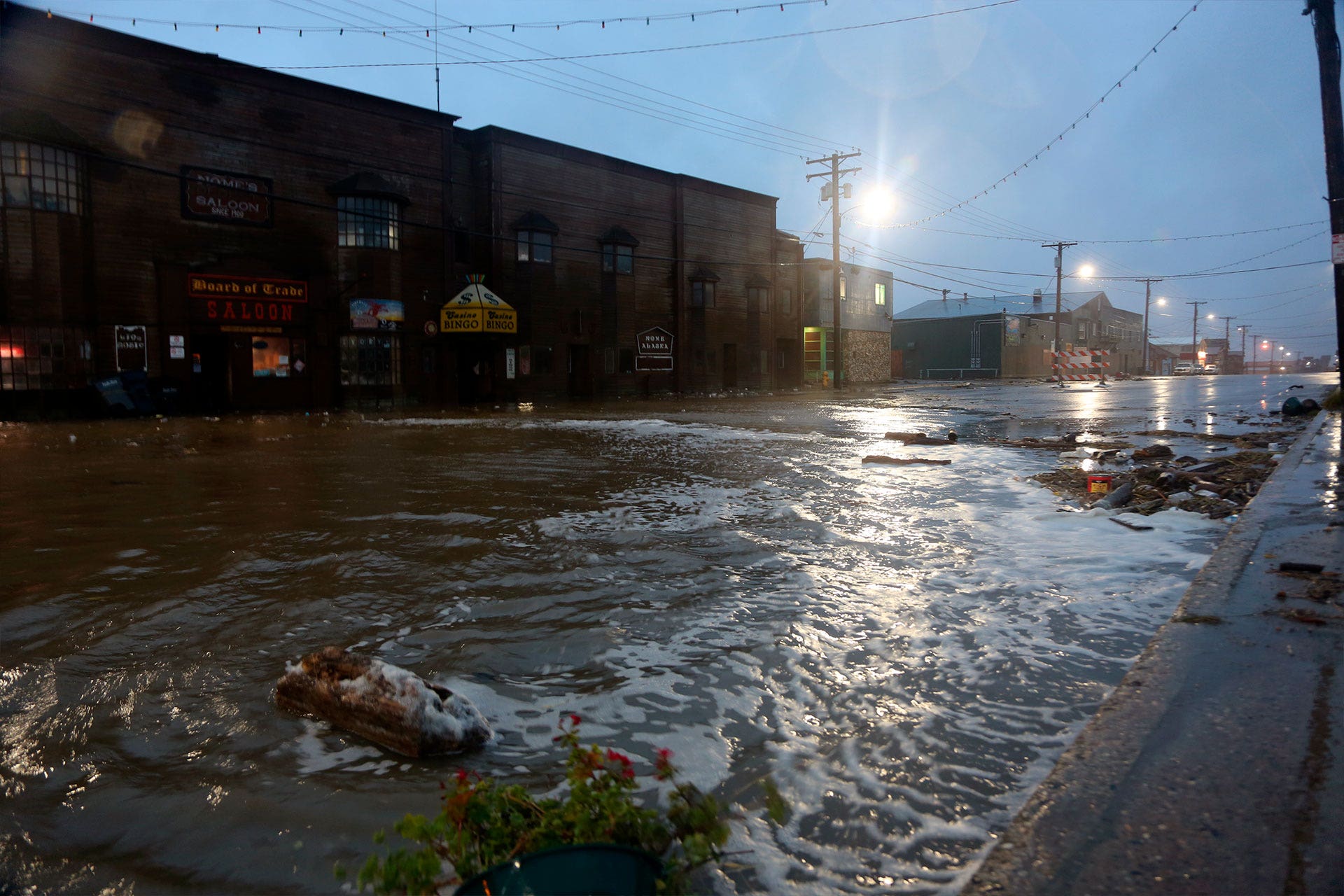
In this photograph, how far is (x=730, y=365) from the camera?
4191 cm

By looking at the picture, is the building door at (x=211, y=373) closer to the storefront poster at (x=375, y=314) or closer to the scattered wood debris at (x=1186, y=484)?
the storefront poster at (x=375, y=314)

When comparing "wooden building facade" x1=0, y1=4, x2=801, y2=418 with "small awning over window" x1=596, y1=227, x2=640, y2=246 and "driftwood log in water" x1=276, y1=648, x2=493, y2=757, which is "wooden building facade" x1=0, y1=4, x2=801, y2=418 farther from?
"driftwood log in water" x1=276, y1=648, x2=493, y2=757

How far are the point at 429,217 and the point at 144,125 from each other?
8.79 meters

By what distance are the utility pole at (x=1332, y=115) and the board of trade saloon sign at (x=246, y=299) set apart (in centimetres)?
2634

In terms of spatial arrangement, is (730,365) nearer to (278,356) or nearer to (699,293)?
(699,293)

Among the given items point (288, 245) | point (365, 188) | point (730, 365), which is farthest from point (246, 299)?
point (730, 365)

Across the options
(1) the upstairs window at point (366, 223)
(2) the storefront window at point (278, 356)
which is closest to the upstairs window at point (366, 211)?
(1) the upstairs window at point (366, 223)

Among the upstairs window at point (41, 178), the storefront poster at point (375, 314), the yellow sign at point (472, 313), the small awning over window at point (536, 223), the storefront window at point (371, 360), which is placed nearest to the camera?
the upstairs window at point (41, 178)

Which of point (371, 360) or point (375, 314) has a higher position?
point (375, 314)

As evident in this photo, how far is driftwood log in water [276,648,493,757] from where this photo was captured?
301 centimetres

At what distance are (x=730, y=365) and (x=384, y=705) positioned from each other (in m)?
39.4

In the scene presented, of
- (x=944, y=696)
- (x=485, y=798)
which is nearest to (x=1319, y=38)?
(x=944, y=696)

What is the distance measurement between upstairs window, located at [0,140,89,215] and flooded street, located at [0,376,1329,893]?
15.5m

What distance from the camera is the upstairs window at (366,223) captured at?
2650 centimetres
